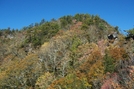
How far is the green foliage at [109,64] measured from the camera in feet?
209

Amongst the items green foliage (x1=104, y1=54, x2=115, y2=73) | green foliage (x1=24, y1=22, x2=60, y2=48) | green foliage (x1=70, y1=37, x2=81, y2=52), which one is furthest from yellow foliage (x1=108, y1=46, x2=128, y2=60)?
green foliage (x1=24, y1=22, x2=60, y2=48)

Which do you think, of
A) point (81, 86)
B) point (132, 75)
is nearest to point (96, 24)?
point (81, 86)

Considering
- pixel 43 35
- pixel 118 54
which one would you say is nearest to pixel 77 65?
pixel 118 54

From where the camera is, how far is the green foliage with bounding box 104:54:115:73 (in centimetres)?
6362

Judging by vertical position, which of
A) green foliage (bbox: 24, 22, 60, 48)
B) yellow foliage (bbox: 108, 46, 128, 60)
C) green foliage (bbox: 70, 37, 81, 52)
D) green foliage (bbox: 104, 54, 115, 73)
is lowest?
green foliage (bbox: 104, 54, 115, 73)

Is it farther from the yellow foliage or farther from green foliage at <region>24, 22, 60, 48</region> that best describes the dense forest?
green foliage at <region>24, 22, 60, 48</region>

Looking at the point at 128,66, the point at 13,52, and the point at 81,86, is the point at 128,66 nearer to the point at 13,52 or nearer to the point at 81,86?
the point at 81,86

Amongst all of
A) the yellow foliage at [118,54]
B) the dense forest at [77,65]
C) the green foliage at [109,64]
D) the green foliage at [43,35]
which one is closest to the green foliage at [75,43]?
the dense forest at [77,65]

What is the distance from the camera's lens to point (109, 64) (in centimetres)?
6500

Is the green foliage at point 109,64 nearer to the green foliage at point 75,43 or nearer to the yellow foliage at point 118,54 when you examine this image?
the yellow foliage at point 118,54

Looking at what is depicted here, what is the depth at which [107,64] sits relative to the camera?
6500 cm

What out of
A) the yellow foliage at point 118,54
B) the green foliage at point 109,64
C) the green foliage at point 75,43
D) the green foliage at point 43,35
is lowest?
the green foliage at point 109,64

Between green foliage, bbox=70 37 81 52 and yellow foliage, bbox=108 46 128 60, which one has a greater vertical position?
green foliage, bbox=70 37 81 52

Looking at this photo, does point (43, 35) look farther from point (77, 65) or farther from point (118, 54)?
point (118, 54)
